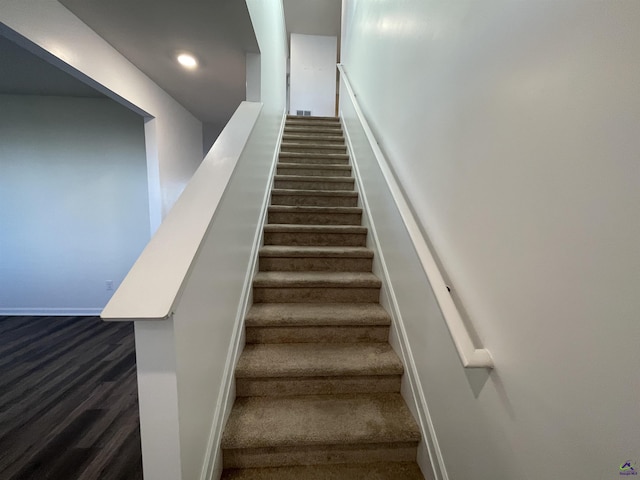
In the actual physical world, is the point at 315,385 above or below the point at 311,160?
below

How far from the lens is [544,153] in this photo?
57 centimetres

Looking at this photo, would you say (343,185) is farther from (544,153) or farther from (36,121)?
(36,121)

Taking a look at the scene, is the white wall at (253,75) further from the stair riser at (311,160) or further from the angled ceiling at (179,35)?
the stair riser at (311,160)

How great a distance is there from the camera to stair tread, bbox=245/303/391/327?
4.60 ft

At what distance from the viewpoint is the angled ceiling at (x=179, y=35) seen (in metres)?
1.56

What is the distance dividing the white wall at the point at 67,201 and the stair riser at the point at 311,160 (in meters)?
1.88

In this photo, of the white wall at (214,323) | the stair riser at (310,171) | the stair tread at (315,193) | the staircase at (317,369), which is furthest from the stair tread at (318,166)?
the white wall at (214,323)

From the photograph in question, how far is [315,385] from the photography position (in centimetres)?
123

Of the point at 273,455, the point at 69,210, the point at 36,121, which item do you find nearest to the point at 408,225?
the point at 273,455

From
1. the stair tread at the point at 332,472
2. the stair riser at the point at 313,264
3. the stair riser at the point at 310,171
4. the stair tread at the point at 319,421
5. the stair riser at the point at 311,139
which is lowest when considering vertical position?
the stair tread at the point at 332,472

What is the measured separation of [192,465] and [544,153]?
1348mm

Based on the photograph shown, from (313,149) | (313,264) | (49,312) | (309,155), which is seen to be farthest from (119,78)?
(49,312)

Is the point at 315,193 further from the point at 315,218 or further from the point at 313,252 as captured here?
the point at 313,252

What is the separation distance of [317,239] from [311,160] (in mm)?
1253
